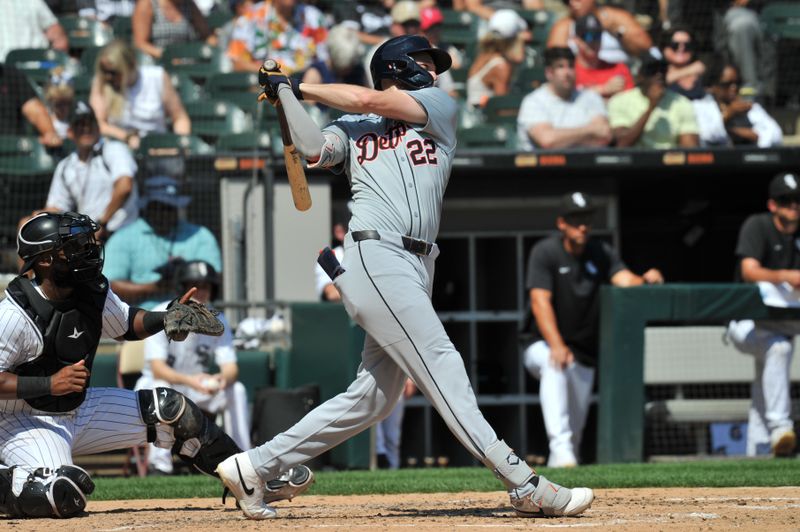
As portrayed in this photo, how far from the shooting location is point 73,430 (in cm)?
512

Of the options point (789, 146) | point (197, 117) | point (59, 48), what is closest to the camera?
point (789, 146)

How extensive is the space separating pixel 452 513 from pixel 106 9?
779 cm

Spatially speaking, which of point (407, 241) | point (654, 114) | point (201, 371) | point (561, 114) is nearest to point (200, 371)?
point (201, 371)

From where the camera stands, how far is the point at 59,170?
8.68m

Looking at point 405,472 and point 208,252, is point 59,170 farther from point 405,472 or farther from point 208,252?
point 405,472

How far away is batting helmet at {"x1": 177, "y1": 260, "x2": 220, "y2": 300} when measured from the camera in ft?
25.2

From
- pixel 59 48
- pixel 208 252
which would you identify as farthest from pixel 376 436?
pixel 59 48

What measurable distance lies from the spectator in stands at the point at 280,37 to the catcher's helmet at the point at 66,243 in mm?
5401

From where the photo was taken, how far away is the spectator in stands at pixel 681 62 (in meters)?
10.1

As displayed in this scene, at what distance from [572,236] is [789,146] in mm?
2231

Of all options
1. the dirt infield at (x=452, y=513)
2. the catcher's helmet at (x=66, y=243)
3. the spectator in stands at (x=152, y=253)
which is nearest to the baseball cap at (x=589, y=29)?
the spectator in stands at (x=152, y=253)

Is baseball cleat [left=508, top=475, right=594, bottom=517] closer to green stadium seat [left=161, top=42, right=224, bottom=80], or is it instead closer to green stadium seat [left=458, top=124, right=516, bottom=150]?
green stadium seat [left=458, top=124, right=516, bottom=150]

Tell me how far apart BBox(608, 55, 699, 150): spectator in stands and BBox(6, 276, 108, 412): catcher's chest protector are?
17.1 feet

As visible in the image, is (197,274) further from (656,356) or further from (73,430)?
(656,356)
